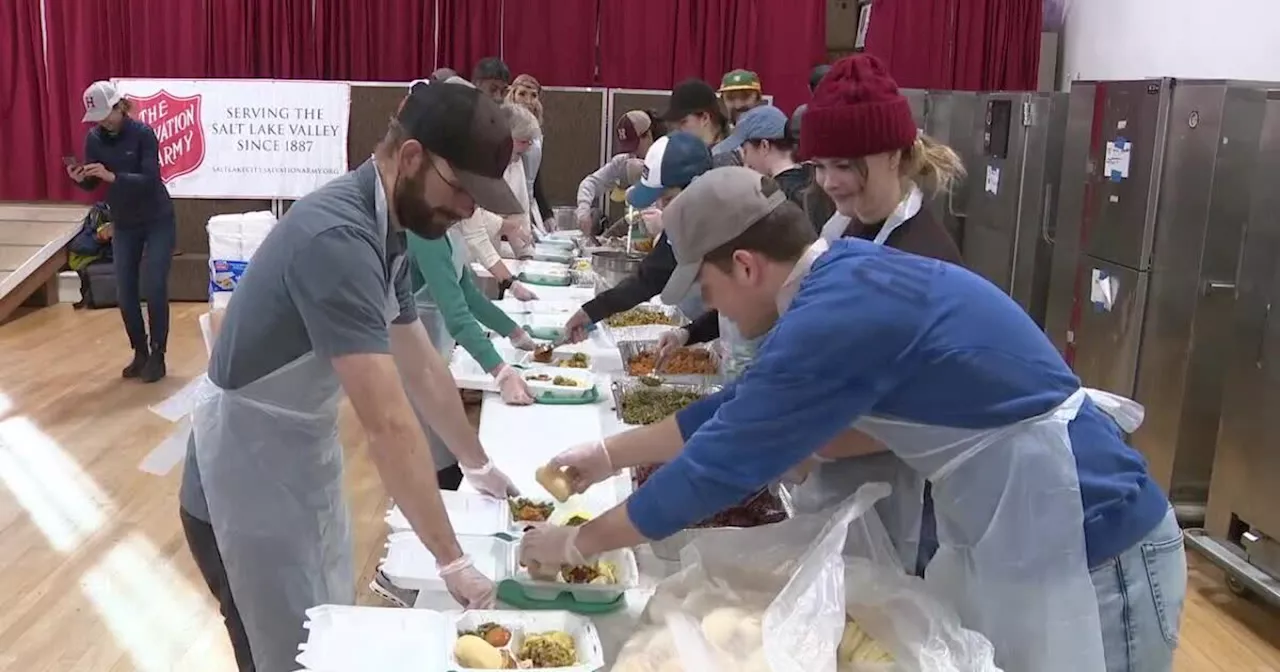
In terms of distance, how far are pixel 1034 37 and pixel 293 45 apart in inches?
180

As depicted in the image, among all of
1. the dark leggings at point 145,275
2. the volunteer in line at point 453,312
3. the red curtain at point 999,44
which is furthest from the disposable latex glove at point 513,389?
the red curtain at point 999,44

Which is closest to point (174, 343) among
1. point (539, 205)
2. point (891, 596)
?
point (539, 205)

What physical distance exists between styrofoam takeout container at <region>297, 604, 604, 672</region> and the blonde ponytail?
106cm

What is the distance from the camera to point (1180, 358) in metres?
3.85

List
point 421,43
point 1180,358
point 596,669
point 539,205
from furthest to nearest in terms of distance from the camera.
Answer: point 421,43
point 539,205
point 1180,358
point 596,669

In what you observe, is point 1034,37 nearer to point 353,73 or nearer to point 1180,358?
point 1180,358

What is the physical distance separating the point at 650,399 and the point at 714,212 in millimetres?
1147

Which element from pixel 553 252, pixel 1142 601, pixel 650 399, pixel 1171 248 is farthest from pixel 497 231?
pixel 1142 601

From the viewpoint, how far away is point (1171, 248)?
3.84m

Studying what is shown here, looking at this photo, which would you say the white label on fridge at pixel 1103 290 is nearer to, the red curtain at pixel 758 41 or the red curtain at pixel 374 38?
the red curtain at pixel 758 41

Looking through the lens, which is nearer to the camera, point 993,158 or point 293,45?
point 993,158

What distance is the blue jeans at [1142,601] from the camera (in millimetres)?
1431

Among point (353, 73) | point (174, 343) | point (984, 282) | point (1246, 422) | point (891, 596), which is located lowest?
point (174, 343)

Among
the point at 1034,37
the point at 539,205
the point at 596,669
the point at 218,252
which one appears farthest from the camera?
the point at 1034,37
